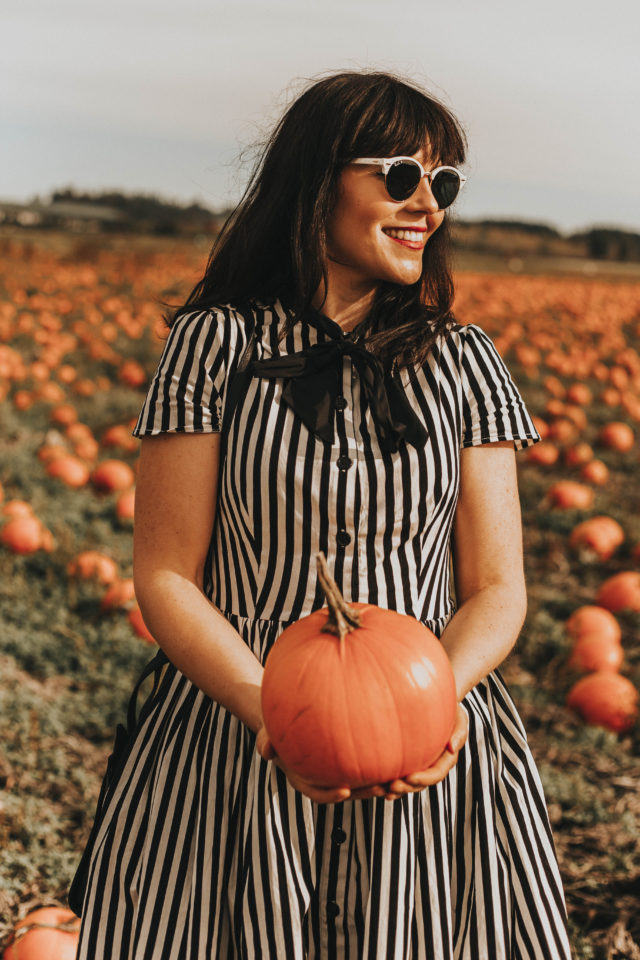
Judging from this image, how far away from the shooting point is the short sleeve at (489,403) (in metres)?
1.80

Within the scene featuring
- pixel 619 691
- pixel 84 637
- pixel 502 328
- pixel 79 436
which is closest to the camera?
pixel 619 691

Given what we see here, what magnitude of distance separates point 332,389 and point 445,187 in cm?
48

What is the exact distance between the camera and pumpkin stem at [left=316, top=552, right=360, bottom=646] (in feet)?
4.60

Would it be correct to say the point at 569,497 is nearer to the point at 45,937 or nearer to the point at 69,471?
the point at 69,471

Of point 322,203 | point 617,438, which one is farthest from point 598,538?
point 322,203

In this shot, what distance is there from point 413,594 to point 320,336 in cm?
55

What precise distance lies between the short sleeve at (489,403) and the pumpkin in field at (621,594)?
10.2ft

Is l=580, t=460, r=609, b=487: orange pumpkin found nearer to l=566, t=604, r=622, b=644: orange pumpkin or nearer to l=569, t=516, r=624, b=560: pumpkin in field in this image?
l=569, t=516, r=624, b=560: pumpkin in field

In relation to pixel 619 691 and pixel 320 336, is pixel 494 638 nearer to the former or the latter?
pixel 320 336

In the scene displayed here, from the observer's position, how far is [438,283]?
2.05 meters

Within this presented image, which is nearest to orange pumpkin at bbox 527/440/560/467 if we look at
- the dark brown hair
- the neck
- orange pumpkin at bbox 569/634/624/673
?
orange pumpkin at bbox 569/634/624/673

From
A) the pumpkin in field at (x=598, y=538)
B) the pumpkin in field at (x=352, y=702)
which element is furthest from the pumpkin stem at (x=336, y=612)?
the pumpkin in field at (x=598, y=538)

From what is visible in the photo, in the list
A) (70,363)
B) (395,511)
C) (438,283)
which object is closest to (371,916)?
(395,511)

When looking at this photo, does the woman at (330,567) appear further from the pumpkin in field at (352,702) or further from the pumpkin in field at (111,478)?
the pumpkin in field at (111,478)
